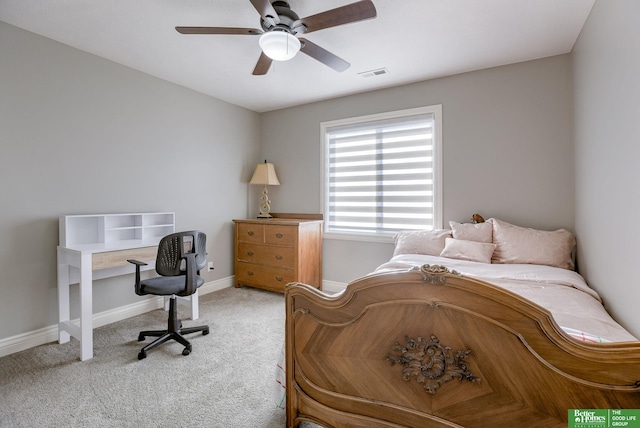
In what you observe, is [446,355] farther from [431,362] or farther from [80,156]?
[80,156]

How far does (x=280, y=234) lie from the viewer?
3.65 meters

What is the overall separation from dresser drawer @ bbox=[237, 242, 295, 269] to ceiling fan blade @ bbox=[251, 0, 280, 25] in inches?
92.4

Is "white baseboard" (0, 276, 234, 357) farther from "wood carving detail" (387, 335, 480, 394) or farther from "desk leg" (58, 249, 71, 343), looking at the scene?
"wood carving detail" (387, 335, 480, 394)

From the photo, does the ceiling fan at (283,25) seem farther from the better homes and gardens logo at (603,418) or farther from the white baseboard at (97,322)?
the white baseboard at (97,322)

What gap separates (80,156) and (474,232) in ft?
11.9

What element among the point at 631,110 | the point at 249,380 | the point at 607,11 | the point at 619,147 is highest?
Answer: the point at 607,11

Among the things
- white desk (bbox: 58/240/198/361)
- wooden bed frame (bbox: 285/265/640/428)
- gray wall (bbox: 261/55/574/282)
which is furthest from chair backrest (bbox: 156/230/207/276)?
gray wall (bbox: 261/55/574/282)

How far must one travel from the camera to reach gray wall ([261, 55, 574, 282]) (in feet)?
8.89

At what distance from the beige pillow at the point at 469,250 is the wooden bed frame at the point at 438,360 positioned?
1640 millimetres

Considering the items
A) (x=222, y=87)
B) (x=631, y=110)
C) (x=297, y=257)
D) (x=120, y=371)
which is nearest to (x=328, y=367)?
(x=120, y=371)

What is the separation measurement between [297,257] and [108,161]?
2137 mm

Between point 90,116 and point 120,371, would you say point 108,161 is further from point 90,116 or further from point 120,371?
point 120,371

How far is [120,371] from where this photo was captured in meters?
2.05

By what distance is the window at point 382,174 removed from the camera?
10.9 feet
